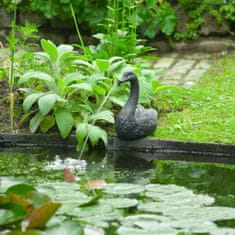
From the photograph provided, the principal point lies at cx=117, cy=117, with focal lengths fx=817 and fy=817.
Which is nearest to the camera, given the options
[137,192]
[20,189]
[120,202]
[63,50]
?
[20,189]

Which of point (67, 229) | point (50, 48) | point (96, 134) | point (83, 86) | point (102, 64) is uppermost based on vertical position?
point (50, 48)

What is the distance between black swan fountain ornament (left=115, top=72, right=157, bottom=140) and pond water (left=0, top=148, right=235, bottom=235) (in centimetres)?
21

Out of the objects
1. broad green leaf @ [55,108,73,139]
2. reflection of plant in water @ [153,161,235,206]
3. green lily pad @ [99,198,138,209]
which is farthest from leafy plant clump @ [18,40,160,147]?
green lily pad @ [99,198,138,209]

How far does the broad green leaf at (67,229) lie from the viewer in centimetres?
389

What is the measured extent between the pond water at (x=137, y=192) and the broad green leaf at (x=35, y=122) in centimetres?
20

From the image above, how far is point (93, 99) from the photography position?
23.6 ft

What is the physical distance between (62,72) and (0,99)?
1.98 ft

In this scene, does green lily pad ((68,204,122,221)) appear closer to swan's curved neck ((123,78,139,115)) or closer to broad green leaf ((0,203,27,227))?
broad green leaf ((0,203,27,227))

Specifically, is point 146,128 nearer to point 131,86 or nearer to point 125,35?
point 131,86

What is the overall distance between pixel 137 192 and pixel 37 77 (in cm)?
213

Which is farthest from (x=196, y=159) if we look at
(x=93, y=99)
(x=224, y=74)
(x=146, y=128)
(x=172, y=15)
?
(x=172, y=15)

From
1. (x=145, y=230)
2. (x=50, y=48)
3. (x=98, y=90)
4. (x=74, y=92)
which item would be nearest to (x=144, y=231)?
(x=145, y=230)

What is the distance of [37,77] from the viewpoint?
6691 millimetres

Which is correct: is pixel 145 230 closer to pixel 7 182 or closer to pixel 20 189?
pixel 20 189
